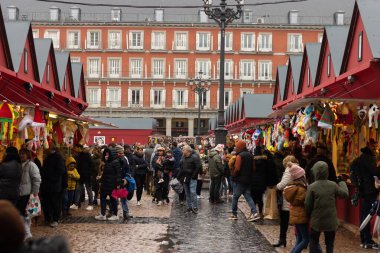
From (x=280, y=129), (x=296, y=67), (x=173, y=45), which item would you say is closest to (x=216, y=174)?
(x=280, y=129)

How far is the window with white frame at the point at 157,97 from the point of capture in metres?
78.8

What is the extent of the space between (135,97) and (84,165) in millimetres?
61208

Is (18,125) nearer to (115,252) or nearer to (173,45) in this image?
(115,252)

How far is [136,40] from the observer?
257 ft

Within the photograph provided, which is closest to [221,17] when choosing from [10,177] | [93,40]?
[10,177]

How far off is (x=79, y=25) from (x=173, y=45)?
11.2 meters

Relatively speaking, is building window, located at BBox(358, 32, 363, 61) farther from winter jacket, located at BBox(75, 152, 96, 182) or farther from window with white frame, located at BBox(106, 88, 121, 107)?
window with white frame, located at BBox(106, 88, 121, 107)

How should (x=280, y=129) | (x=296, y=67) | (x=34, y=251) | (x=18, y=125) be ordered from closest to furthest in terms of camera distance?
(x=34, y=251), (x=18, y=125), (x=280, y=129), (x=296, y=67)

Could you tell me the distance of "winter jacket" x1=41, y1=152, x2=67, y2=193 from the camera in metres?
14.6

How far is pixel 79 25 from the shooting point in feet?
256

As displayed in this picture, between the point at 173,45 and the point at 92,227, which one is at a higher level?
the point at 173,45

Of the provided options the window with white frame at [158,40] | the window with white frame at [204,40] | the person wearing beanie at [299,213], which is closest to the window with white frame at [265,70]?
the window with white frame at [204,40]

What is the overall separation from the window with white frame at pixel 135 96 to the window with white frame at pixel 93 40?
6.57 meters

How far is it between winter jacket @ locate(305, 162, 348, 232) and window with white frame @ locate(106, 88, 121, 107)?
2748 inches
